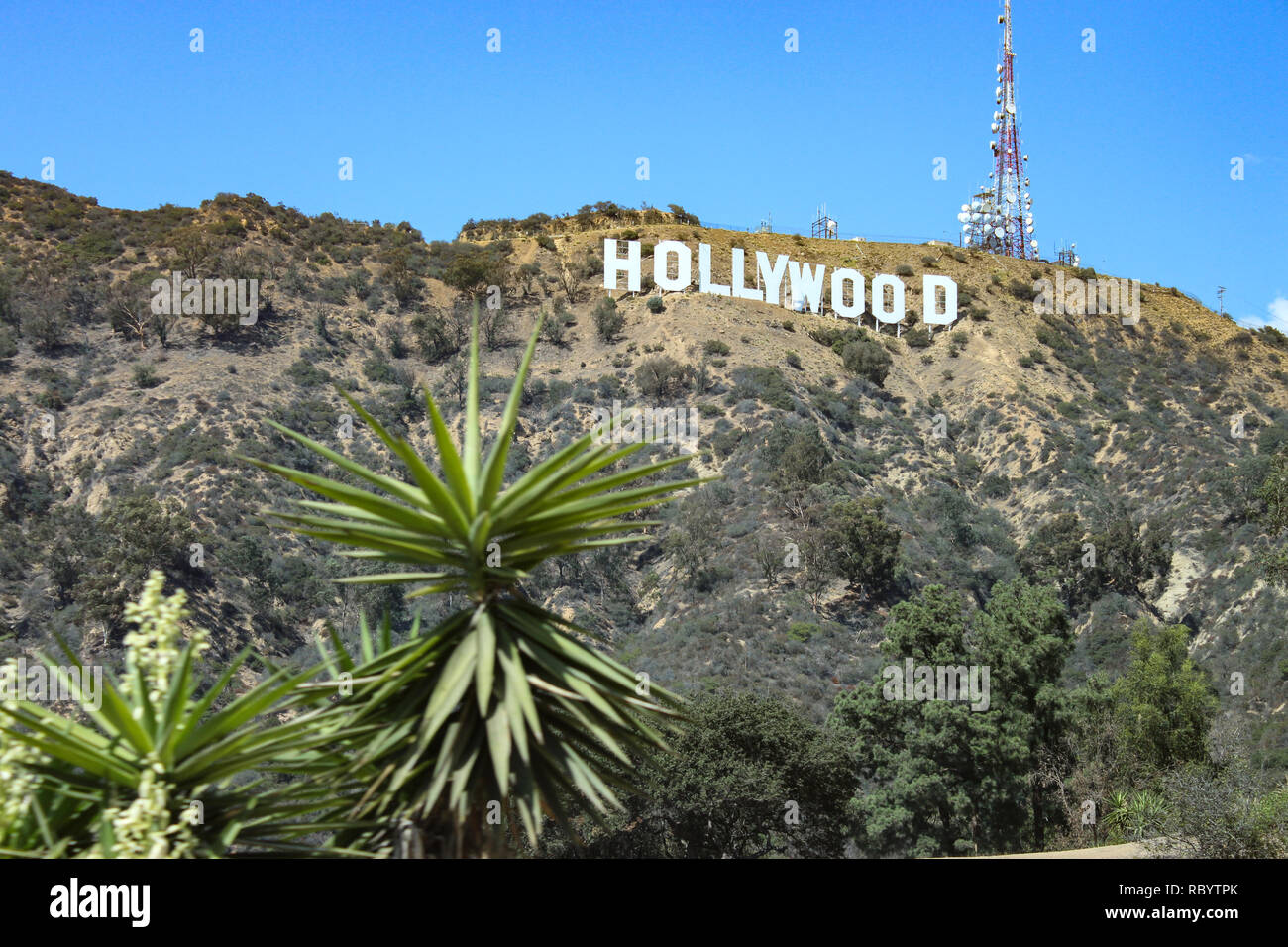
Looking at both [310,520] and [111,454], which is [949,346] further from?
[310,520]

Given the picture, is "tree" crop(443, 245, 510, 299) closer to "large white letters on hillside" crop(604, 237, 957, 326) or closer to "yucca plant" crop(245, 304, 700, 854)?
"large white letters on hillside" crop(604, 237, 957, 326)

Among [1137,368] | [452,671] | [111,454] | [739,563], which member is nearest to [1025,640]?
[739,563]

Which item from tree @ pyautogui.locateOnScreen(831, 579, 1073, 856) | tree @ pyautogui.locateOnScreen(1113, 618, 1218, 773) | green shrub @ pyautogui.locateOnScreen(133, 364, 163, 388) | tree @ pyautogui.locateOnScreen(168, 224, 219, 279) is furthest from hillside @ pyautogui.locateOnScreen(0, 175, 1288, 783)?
tree @ pyautogui.locateOnScreen(831, 579, 1073, 856)

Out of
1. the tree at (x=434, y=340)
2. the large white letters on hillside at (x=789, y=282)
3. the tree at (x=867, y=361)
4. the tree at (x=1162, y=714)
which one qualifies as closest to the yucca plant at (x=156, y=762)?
the tree at (x=1162, y=714)

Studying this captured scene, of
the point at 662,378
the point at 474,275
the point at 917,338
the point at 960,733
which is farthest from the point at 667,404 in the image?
the point at 960,733

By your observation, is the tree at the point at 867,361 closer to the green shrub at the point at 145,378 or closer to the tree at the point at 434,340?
the tree at the point at 434,340
